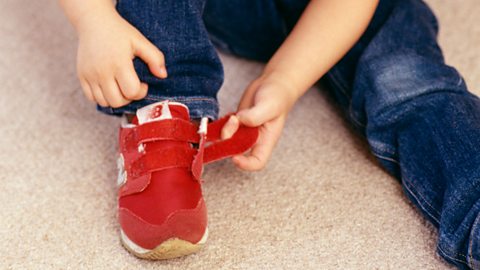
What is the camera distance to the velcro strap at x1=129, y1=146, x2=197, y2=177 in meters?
0.65

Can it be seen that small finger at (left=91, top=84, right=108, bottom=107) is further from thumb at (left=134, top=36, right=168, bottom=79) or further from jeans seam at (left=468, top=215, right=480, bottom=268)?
jeans seam at (left=468, top=215, right=480, bottom=268)

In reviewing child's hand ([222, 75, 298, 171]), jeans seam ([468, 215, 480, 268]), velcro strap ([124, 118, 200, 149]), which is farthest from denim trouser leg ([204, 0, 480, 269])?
velcro strap ([124, 118, 200, 149])

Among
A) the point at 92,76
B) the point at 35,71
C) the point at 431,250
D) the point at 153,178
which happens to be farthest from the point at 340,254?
the point at 35,71

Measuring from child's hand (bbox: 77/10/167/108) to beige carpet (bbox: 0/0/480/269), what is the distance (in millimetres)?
106

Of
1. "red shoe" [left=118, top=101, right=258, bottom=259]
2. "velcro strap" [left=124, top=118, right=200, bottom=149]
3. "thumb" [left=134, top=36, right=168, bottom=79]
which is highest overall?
"thumb" [left=134, top=36, right=168, bottom=79]

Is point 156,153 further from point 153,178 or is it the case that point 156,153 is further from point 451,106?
point 451,106

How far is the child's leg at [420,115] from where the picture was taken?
644 millimetres

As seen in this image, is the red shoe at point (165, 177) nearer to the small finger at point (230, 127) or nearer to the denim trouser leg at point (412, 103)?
the small finger at point (230, 127)

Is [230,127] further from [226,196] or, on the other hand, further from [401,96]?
[401,96]

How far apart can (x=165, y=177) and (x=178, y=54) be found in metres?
0.13

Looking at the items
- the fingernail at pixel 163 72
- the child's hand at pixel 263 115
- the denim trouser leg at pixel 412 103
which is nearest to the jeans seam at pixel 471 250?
the denim trouser leg at pixel 412 103

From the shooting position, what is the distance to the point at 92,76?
0.68 m

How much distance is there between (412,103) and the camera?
2.43 feet

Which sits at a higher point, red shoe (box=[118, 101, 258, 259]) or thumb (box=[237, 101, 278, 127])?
thumb (box=[237, 101, 278, 127])
